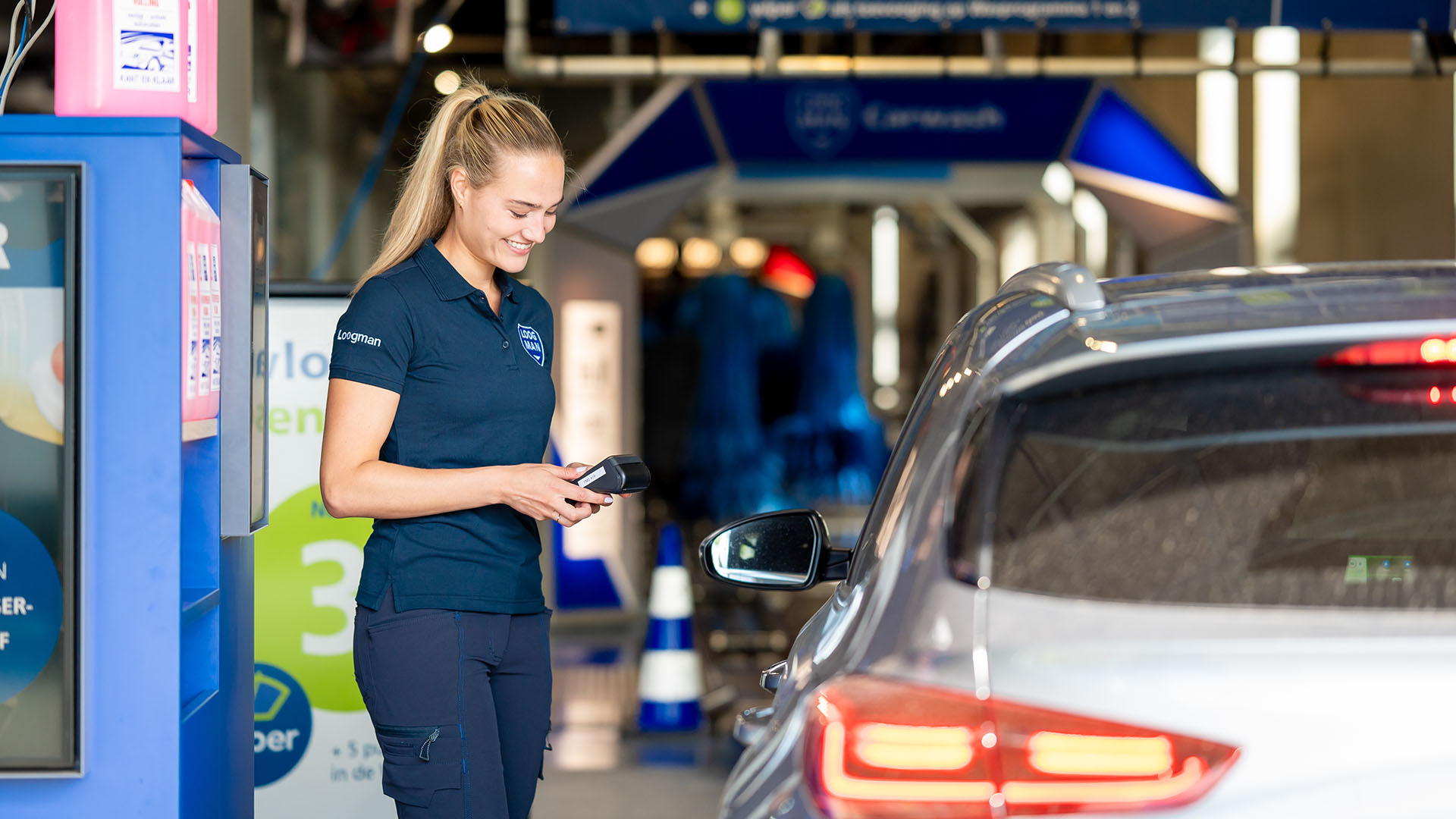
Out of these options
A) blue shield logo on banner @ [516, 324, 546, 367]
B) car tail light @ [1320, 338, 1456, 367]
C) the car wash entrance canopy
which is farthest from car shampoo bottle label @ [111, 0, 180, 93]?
the car wash entrance canopy

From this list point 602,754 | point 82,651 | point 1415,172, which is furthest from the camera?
point 1415,172

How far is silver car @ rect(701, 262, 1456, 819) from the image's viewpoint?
1.16 m

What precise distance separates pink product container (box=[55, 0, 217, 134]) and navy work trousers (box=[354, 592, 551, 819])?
2.68ft

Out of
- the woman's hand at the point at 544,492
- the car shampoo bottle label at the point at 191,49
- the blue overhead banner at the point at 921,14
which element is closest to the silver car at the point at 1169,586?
the woman's hand at the point at 544,492

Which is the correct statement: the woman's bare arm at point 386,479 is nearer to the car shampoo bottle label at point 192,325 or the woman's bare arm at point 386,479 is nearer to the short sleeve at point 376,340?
the short sleeve at point 376,340

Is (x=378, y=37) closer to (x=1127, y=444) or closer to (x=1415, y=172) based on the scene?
(x=1415, y=172)

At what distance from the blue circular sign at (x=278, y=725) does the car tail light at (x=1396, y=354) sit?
9.12ft

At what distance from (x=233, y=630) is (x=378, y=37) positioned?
4.35 m

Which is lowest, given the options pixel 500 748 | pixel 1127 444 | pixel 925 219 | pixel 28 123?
pixel 500 748

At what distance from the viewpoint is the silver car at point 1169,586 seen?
1156 millimetres

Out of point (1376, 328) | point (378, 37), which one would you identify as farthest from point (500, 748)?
point (378, 37)

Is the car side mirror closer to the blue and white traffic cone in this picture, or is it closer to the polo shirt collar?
the polo shirt collar

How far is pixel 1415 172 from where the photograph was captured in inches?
291

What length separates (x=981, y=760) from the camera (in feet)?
3.95
